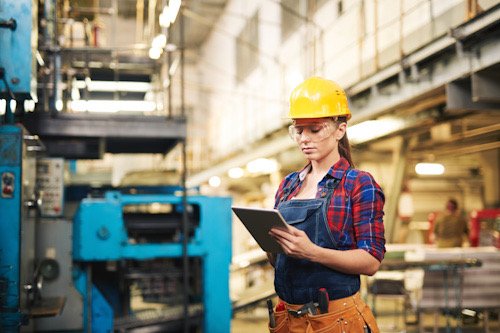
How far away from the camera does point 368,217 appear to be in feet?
8.71

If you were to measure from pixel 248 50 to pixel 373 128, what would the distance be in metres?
9.86

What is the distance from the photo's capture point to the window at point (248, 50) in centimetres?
1881

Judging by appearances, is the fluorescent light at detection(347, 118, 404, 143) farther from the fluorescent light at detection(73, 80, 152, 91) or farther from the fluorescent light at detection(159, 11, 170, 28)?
the fluorescent light at detection(159, 11, 170, 28)

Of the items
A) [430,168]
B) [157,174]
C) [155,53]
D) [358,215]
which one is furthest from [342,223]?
[430,168]

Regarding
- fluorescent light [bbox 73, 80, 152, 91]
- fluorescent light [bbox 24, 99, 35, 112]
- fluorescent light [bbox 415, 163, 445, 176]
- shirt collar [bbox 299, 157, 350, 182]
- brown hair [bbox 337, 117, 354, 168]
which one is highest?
fluorescent light [bbox 73, 80, 152, 91]

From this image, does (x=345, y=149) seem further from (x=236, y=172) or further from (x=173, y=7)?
(x=236, y=172)

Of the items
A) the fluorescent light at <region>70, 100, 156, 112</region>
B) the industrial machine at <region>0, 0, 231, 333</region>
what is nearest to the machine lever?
the industrial machine at <region>0, 0, 231, 333</region>

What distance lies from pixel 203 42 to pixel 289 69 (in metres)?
12.1

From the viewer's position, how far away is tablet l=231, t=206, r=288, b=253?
2.48m

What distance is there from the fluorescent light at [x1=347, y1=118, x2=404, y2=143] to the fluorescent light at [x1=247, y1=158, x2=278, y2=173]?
191 inches

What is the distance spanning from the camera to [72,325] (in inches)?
221

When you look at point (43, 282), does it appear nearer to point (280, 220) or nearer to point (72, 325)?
point (72, 325)

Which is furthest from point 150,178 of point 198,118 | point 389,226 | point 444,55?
point 198,118

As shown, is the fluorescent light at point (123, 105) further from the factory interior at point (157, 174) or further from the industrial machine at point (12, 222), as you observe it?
the industrial machine at point (12, 222)
